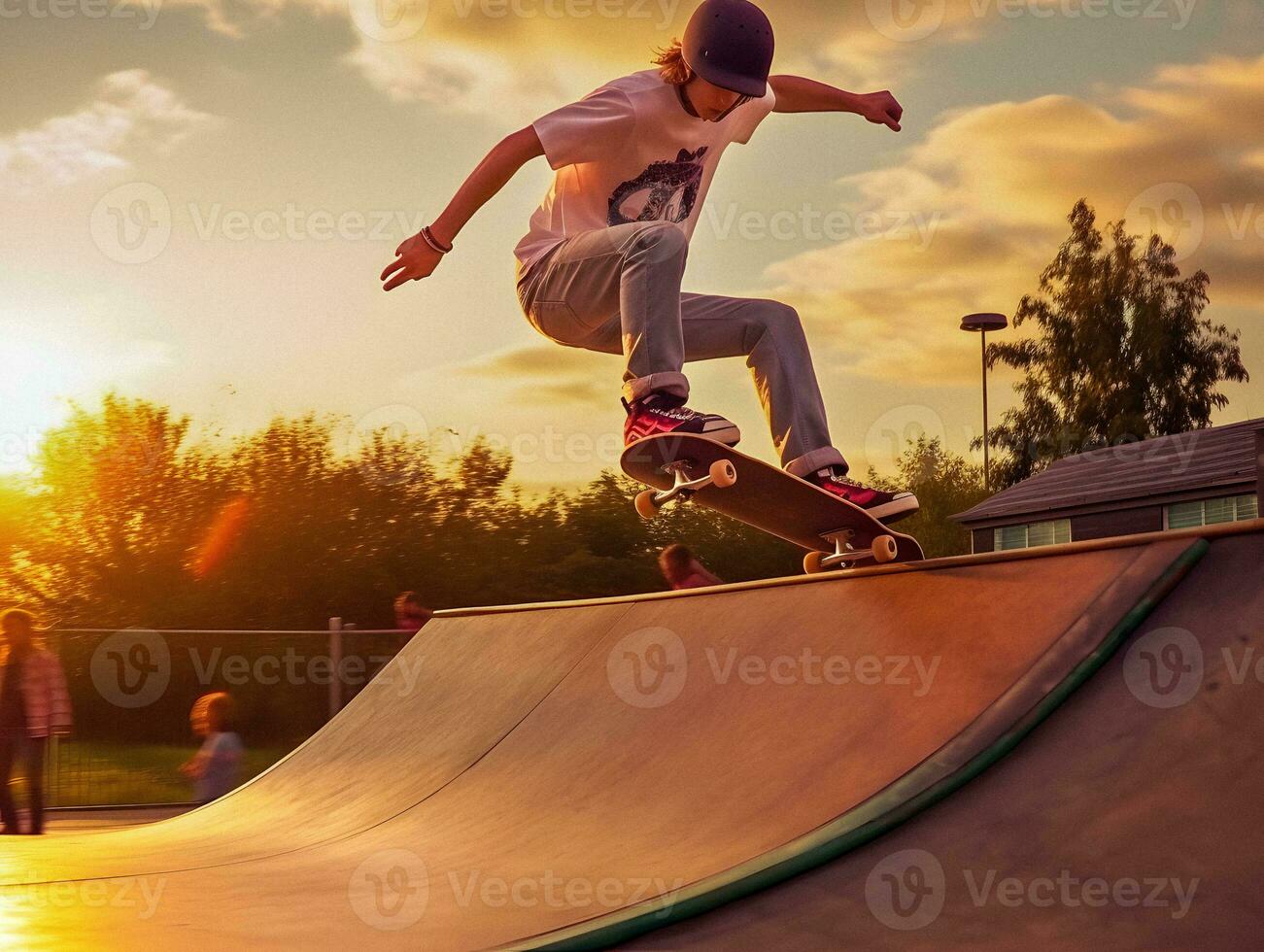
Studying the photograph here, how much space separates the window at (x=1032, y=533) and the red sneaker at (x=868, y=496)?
23126 mm

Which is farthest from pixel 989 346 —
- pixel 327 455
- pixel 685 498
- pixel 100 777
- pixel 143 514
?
pixel 685 498

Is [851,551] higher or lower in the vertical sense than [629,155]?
lower

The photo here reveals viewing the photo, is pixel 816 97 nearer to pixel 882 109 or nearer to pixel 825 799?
pixel 882 109

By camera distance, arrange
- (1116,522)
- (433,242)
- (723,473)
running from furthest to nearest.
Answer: (1116,522) → (433,242) → (723,473)

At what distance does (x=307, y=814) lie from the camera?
15.0ft

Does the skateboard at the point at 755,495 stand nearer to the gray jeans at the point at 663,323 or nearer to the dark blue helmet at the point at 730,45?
the gray jeans at the point at 663,323

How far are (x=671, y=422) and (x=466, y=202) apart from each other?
1.09 m

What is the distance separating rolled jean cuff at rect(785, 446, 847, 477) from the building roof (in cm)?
1983

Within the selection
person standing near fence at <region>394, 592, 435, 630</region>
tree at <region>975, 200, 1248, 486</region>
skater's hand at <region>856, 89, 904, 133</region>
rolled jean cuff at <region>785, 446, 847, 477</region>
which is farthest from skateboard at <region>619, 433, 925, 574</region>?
tree at <region>975, 200, 1248, 486</region>

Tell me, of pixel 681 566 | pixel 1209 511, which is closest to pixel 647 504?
pixel 681 566

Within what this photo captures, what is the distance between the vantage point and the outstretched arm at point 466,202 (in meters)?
4.11

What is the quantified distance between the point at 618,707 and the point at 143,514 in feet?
78.6

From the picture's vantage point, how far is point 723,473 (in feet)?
12.2

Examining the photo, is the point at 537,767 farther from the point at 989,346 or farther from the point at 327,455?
the point at 989,346
